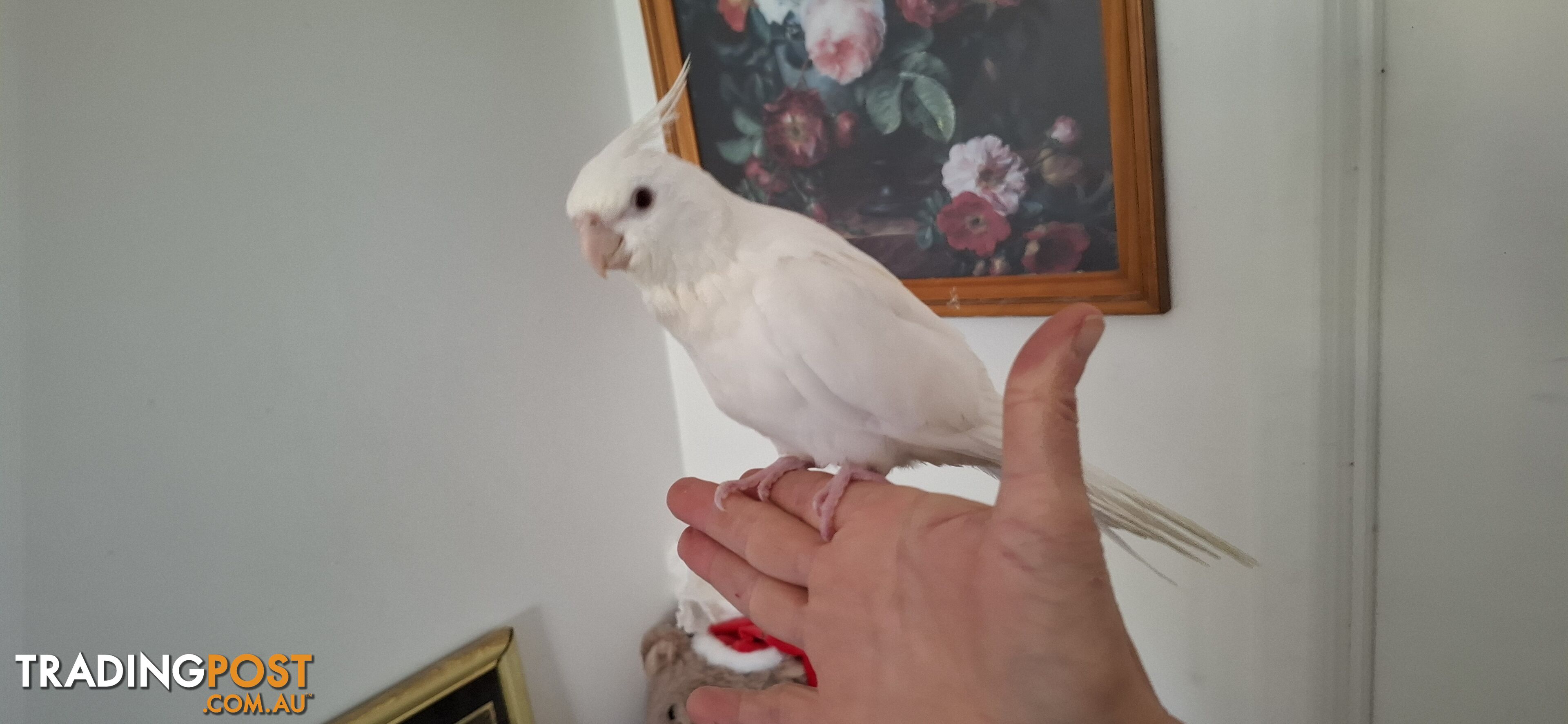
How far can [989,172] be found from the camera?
3.56 feet

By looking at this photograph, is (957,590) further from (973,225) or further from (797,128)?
(797,128)

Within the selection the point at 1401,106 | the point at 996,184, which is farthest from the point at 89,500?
the point at 1401,106

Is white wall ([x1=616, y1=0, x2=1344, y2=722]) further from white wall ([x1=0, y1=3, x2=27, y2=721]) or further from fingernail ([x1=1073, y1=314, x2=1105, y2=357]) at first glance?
white wall ([x1=0, y1=3, x2=27, y2=721])

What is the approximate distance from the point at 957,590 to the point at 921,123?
2.61 ft

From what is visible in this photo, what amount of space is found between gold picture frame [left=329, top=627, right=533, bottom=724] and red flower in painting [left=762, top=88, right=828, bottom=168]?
1053mm

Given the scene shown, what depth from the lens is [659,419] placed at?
5.40 ft

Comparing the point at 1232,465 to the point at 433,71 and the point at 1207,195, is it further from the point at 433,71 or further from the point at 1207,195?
the point at 433,71

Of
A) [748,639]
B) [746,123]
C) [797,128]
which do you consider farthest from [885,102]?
[748,639]

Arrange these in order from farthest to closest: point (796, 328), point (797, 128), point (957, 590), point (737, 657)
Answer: point (737, 657) → point (797, 128) → point (796, 328) → point (957, 590)

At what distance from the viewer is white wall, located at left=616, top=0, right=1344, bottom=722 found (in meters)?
0.90

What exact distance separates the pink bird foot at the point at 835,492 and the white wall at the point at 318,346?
2.49ft

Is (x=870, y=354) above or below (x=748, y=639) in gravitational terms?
above

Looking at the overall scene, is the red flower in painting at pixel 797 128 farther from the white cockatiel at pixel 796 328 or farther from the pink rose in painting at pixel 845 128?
the white cockatiel at pixel 796 328

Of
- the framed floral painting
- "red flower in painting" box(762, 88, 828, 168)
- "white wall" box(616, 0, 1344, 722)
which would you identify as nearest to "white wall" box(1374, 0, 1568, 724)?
"white wall" box(616, 0, 1344, 722)
